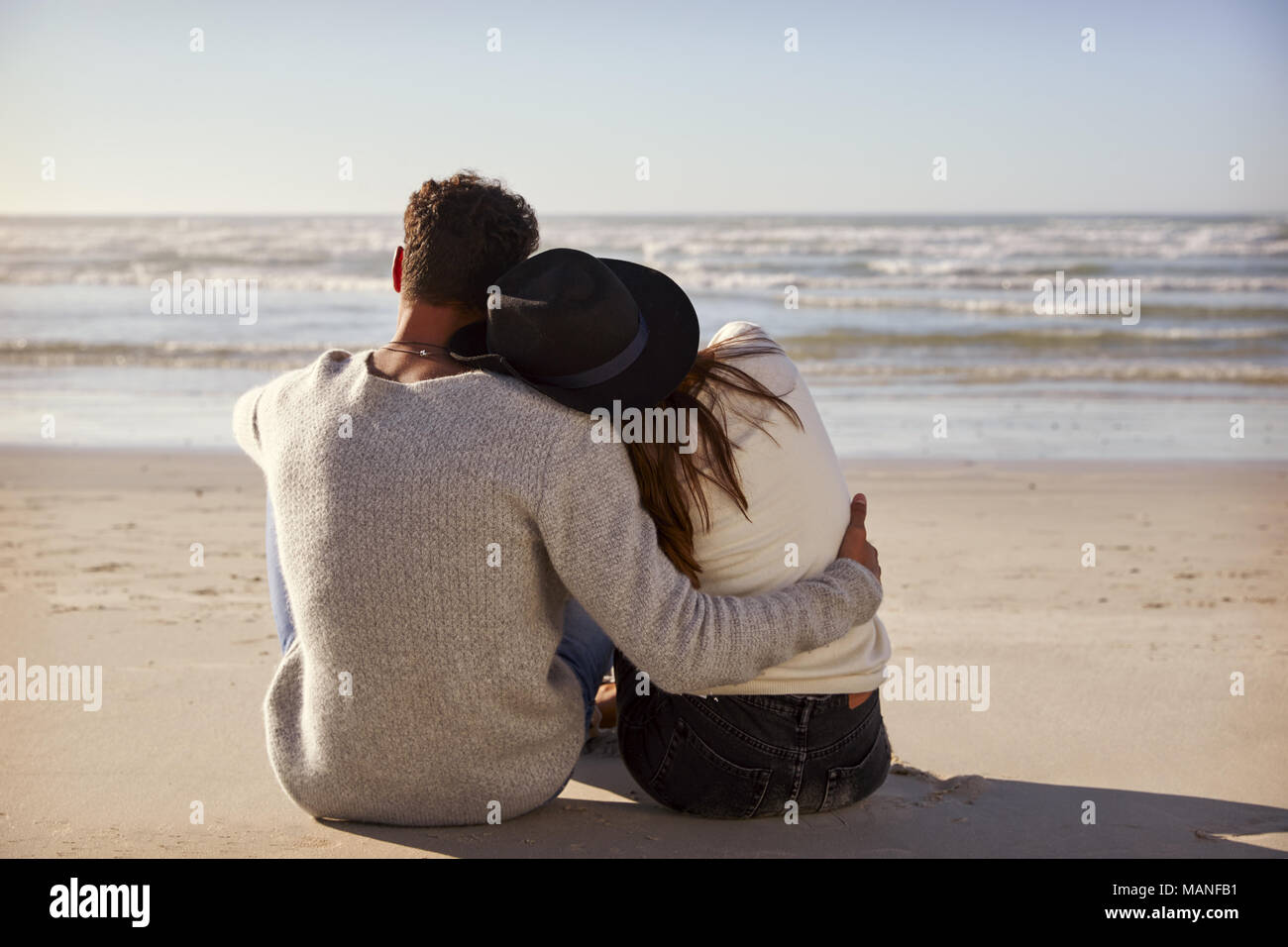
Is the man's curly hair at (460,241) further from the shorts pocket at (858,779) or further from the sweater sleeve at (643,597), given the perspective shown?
the shorts pocket at (858,779)

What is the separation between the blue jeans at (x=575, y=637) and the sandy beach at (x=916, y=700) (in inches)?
13.1

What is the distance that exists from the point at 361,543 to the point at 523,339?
1.61 feet

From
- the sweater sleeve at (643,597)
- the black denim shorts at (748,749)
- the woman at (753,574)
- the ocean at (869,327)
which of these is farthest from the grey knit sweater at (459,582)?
the ocean at (869,327)

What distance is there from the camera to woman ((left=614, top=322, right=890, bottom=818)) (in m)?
2.44

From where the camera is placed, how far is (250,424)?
8.45ft

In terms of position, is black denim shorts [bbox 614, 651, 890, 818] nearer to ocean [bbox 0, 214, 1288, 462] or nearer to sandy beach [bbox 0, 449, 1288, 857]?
sandy beach [bbox 0, 449, 1288, 857]

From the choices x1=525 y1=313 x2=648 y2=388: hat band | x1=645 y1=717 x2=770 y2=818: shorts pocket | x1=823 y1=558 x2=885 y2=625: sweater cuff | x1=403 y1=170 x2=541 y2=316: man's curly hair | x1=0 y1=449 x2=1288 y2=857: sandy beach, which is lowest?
x1=0 y1=449 x2=1288 y2=857: sandy beach

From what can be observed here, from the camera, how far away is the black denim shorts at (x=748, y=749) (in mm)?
2574

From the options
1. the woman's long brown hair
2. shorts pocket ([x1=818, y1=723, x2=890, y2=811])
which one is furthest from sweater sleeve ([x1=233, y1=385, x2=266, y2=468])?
shorts pocket ([x1=818, y1=723, x2=890, y2=811])

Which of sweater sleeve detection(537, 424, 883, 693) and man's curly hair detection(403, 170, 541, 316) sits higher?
man's curly hair detection(403, 170, 541, 316)

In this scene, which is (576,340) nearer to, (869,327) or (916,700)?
(916,700)

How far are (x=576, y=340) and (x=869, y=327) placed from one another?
12616 millimetres

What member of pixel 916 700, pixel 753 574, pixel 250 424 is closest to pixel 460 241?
pixel 250 424
